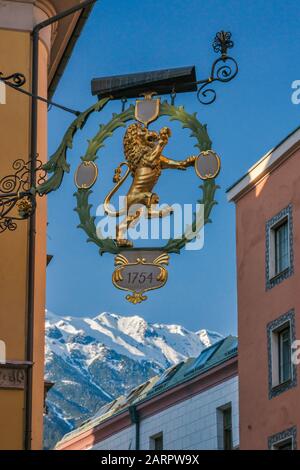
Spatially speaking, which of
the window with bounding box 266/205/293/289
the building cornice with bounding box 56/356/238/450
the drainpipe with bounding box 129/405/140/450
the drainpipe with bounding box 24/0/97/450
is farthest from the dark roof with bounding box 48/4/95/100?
the drainpipe with bounding box 129/405/140/450

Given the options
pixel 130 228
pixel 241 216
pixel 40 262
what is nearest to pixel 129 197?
pixel 130 228

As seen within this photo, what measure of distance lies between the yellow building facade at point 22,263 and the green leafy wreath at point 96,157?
3.34 metres

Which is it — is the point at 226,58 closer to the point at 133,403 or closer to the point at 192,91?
the point at 192,91

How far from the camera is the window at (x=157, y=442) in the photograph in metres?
57.4

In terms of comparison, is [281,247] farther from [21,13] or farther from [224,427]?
[21,13]

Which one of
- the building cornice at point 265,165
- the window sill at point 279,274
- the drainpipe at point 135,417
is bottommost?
the drainpipe at point 135,417

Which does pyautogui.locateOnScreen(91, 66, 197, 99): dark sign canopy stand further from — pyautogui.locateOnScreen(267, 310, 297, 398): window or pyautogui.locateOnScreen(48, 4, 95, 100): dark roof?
pyautogui.locateOnScreen(267, 310, 297, 398): window

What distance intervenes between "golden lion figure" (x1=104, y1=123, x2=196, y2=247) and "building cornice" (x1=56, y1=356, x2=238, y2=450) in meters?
31.5

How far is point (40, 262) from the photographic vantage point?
25734 millimetres

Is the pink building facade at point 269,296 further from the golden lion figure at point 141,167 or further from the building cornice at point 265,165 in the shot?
the golden lion figure at point 141,167

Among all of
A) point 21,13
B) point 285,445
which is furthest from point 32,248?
point 285,445

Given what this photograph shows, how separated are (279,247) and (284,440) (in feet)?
17.2

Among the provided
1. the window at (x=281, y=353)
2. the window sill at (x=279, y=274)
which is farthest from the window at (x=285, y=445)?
the window sill at (x=279, y=274)

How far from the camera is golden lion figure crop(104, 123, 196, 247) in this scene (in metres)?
19.1
